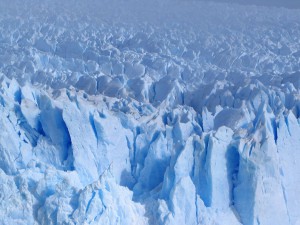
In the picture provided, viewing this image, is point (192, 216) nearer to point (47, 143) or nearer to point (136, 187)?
point (136, 187)

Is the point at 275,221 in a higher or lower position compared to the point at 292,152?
lower

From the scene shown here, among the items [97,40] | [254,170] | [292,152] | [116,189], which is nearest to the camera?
[116,189]

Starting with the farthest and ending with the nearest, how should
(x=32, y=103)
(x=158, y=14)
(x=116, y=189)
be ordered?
1. (x=158, y=14)
2. (x=32, y=103)
3. (x=116, y=189)

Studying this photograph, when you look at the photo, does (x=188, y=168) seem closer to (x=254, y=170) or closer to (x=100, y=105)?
(x=254, y=170)

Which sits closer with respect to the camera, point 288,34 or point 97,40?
point 97,40

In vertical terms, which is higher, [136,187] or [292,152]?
[292,152]

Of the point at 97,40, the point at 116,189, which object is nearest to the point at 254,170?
the point at 116,189

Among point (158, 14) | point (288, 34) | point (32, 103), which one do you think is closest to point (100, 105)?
point (32, 103)

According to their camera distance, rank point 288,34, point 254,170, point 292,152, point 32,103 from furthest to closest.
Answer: point 288,34 → point 32,103 → point 292,152 → point 254,170

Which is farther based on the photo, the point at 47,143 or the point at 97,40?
the point at 97,40
